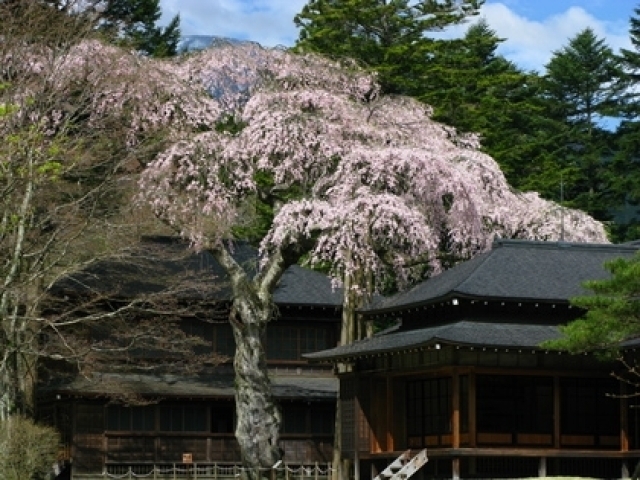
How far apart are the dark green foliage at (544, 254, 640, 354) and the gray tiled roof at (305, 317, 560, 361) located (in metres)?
6.90

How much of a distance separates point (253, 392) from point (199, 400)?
20.9 ft

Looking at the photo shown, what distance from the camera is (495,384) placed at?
37.3 metres

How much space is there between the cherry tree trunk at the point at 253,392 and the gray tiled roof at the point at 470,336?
103 inches

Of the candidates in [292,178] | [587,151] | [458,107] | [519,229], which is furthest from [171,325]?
[587,151]

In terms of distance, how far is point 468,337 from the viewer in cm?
3538

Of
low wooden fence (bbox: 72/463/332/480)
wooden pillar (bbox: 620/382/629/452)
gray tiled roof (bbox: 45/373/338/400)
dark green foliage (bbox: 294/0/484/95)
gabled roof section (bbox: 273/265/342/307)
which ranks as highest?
dark green foliage (bbox: 294/0/484/95)

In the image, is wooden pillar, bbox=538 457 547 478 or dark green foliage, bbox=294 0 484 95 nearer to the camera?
wooden pillar, bbox=538 457 547 478

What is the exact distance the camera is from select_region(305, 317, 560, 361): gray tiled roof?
35.2 meters

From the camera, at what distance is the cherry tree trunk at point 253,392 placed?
4031 centimetres

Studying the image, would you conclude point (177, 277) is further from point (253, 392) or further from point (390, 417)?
point (390, 417)

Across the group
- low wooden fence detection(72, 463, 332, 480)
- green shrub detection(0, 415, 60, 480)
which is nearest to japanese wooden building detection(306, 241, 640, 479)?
low wooden fence detection(72, 463, 332, 480)

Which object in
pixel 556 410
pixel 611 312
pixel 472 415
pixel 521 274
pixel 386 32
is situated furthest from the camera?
pixel 386 32

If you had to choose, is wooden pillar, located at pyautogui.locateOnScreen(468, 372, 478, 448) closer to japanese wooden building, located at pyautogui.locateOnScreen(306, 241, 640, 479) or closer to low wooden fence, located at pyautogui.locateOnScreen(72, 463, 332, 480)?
japanese wooden building, located at pyautogui.locateOnScreen(306, 241, 640, 479)

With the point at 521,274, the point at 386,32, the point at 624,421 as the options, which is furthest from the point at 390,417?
the point at 386,32
